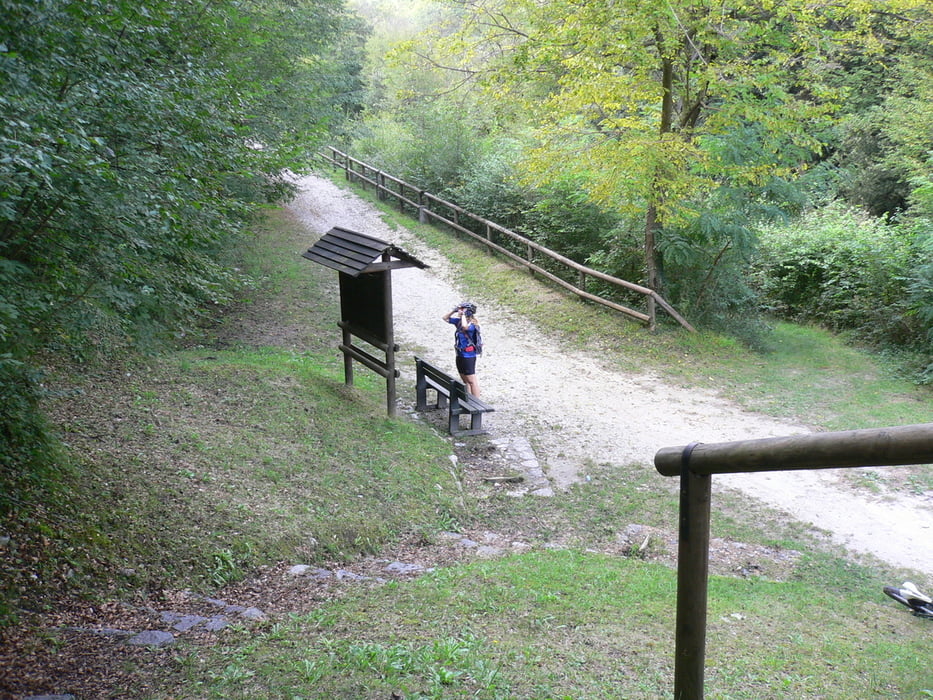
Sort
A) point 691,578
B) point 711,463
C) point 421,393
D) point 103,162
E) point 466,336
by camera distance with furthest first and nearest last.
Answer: point 421,393, point 466,336, point 103,162, point 691,578, point 711,463

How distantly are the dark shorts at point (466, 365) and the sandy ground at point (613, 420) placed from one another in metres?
0.79

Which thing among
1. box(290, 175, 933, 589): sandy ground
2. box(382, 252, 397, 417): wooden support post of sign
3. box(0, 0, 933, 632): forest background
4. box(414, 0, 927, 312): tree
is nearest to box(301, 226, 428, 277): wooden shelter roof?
box(382, 252, 397, 417): wooden support post of sign

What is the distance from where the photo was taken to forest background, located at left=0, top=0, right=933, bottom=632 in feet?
14.5

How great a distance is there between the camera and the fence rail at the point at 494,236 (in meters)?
14.8

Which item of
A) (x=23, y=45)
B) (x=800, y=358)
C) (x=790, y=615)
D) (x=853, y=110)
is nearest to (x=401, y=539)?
(x=790, y=615)

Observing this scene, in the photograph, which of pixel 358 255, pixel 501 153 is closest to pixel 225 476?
pixel 358 255

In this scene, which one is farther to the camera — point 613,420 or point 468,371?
point 613,420

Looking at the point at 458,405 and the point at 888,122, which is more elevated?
the point at 888,122

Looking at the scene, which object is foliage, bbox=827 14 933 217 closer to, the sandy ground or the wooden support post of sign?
the sandy ground

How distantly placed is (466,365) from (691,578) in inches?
300

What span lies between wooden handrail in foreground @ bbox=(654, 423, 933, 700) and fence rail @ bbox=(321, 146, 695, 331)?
39.1ft

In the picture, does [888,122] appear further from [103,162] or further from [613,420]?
[103,162]

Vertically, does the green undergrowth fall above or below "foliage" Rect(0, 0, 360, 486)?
Result: below

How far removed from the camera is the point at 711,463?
2.77 m
